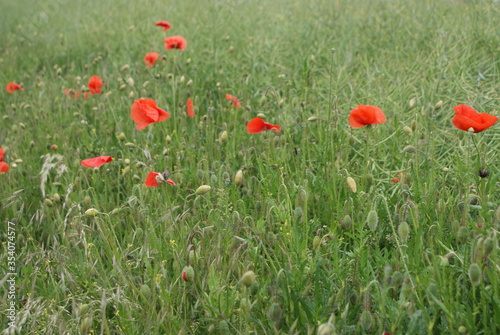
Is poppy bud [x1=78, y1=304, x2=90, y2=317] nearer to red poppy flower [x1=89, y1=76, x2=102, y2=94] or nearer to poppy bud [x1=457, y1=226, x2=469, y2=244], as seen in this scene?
poppy bud [x1=457, y1=226, x2=469, y2=244]

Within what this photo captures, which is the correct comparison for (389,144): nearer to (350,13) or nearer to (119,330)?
(119,330)

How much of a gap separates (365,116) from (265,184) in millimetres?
452

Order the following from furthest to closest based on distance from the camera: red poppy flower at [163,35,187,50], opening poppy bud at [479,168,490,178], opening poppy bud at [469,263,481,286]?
red poppy flower at [163,35,187,50] < opening poppy bud at [479,168,490,178] < opening poppy bud at [469,263,481,286]

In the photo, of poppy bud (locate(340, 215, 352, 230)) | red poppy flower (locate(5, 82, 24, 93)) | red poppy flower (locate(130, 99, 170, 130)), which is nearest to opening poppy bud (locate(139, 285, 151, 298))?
poppy bud (locate(340, 215, 352, 230))

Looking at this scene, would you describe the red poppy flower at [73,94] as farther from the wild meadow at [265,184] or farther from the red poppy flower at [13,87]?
the red poppy flower at [13,87]

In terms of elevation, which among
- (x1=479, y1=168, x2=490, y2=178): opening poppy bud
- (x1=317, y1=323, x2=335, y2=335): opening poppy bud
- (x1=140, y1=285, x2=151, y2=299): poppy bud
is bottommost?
(x1=140, y1=285, x2=151, y2=299): poppy bud

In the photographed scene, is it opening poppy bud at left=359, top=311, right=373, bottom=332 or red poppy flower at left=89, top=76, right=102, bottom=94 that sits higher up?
opening poppy bud at left=359, top=311, right=373, bottom=332

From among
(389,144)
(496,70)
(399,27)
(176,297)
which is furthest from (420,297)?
(399,27)

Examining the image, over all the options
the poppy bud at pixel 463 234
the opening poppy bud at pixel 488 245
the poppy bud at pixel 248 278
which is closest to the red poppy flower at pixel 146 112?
the poppy bud at pixel 248 278

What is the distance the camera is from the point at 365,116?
78.1 inches

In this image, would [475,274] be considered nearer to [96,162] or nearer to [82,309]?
[82,309]

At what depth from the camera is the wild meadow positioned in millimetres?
1570

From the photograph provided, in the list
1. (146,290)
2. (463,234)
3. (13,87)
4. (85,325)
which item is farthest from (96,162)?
(13,87)

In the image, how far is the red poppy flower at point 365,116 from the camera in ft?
6.43
